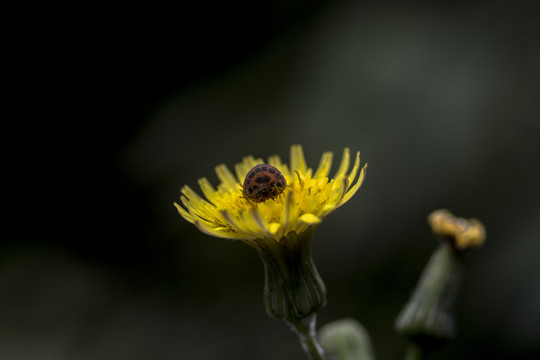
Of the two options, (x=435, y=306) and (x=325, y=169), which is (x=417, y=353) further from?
(x=325, y=169)

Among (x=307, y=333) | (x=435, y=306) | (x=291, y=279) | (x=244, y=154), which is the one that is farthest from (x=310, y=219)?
(x=244, y=154)

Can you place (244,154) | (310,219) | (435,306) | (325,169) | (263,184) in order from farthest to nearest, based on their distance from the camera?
(244,154) < (325,169) < (435,306) < (263,184) < (310,219)

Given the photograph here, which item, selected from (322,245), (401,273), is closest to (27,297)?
(322,245)

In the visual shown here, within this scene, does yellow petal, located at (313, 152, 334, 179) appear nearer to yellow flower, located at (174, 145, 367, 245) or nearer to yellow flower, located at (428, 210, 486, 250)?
yellow flower, located at (174, 145, 367, 245)

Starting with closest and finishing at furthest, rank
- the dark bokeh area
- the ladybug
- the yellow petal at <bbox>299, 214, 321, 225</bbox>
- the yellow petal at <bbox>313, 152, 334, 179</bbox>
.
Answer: the yellow petal at <bbox>299, 214, 321, 225</bbox> → the ladybug → the yellow petal at <bbox>313, 152, 334, 179</bbox> → the dark bokeh area

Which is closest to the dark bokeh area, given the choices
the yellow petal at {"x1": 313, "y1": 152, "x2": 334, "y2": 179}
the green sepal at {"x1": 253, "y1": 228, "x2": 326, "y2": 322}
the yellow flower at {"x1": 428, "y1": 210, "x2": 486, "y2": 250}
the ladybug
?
Answer: the yellow flower at {"x1": 428, "y1": 210, "x2": 486, "y2": 250}

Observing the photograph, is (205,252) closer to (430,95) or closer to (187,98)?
(187,98)
